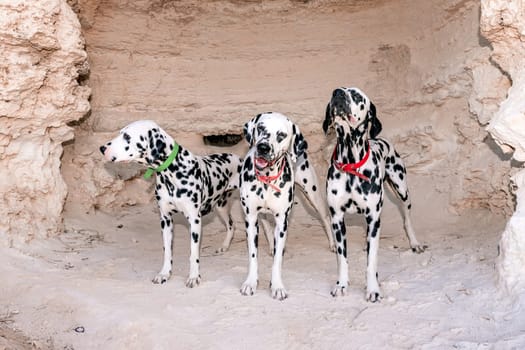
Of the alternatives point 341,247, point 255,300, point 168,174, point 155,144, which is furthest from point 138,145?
point 341,247

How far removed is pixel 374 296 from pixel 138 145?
2960mm

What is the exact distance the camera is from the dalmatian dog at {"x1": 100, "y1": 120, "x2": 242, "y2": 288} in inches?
258

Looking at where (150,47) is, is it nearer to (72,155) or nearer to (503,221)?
(72,155)

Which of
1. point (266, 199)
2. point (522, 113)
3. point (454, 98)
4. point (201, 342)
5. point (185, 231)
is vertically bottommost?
point (185, 231)

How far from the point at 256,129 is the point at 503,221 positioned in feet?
12.0

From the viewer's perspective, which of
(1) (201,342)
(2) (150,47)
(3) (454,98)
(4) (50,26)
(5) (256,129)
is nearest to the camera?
(1) (201,342)

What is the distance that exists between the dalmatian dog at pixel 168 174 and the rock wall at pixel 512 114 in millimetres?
3198

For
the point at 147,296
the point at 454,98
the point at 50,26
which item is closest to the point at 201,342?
the point at 147,296

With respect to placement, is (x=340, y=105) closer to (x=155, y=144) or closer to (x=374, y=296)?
(x=374, y=296)

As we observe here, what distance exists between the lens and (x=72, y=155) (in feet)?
28.9

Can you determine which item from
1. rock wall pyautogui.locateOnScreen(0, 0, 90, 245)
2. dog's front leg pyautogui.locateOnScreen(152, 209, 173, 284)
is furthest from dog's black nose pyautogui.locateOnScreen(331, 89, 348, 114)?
rock wall pyautogui.locateOnScreen(0, 0, 90, 245)

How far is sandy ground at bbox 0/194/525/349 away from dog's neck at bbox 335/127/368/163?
4.55 ft

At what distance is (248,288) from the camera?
20.6 feet

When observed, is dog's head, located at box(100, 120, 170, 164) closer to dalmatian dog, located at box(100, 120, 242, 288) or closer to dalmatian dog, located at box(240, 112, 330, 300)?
dalmatian dog, located at box(100, 120, 242, 288)
